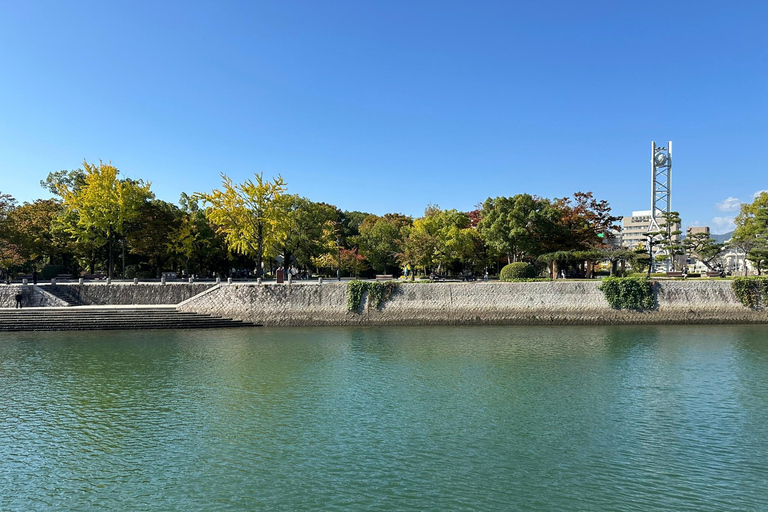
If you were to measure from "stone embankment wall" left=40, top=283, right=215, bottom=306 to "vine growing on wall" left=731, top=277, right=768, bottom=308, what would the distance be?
34489 mm

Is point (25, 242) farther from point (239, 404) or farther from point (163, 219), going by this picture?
point (239, 404)

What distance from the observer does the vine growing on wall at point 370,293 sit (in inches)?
1190

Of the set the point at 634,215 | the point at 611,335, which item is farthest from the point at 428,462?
the point at 634,215

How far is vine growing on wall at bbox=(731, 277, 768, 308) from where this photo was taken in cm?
2880

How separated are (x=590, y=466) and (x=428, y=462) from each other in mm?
3251

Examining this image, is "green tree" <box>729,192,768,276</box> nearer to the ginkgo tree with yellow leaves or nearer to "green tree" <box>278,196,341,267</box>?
"green tree" <box>278,196,341,267</box>

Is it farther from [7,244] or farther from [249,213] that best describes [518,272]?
[7,244]

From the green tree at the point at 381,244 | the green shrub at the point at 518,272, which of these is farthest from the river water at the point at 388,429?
the green tree at the point at 381,244

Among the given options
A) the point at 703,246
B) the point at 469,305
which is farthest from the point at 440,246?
the point at 703,246

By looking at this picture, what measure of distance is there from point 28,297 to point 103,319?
726 cm

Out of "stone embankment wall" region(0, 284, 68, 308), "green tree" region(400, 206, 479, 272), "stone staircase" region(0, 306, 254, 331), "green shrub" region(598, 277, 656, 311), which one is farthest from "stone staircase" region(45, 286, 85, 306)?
"green shrub" region(598, 277, 656, 311)

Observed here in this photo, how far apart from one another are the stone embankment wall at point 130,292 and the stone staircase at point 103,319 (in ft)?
7.07

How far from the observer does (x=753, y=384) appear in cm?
1491

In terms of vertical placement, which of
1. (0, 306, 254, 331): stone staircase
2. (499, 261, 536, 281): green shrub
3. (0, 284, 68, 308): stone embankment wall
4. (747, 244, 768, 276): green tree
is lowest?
(0, 306, 254, 331): stone staircase
